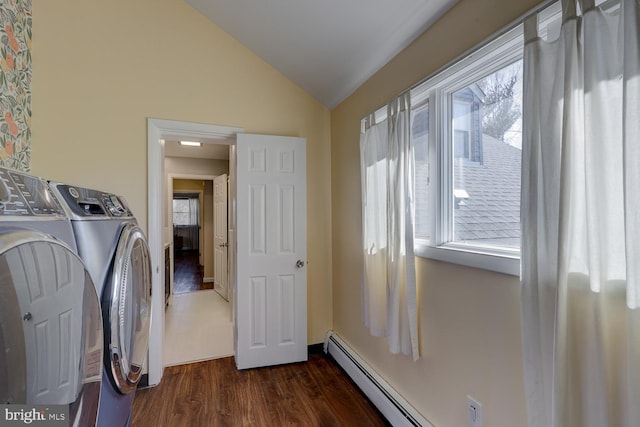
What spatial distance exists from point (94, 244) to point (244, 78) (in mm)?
2155

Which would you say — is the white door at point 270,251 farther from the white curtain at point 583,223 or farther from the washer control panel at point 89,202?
the white curtain at point 583,223

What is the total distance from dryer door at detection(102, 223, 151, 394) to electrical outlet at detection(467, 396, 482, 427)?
137 centimetres

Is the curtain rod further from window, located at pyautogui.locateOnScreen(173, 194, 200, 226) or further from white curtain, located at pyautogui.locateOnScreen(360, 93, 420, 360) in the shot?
window, located at pyautogui.locateOnScreen(173, 194, 200, 226)

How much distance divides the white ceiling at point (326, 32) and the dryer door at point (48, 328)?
1.76m

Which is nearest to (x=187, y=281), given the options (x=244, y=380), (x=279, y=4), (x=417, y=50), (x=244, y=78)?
(x=244, y=380)

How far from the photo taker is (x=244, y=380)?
2.36 metres

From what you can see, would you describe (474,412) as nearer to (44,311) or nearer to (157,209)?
(44,311)

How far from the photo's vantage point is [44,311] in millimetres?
597

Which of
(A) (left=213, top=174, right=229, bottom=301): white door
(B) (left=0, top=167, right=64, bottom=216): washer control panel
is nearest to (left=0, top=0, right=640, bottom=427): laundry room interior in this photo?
(B) (left=0, top=167, right=64, bottom=216): washer control panel

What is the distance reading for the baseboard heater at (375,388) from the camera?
170 cm

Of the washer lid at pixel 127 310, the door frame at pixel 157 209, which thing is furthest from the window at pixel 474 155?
the door frame at pixel 157 209

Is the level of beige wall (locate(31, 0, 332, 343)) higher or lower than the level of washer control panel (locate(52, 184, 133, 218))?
higher

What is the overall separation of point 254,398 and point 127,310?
1.54 meters

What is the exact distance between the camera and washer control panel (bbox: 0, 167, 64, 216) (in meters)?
0.56
